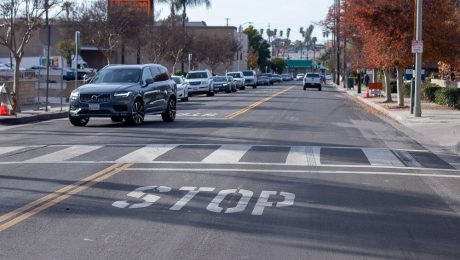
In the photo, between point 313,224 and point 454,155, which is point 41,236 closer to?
point 313,224

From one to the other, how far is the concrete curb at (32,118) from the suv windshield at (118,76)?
298 cm

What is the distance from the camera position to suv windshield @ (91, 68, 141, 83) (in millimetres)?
23547

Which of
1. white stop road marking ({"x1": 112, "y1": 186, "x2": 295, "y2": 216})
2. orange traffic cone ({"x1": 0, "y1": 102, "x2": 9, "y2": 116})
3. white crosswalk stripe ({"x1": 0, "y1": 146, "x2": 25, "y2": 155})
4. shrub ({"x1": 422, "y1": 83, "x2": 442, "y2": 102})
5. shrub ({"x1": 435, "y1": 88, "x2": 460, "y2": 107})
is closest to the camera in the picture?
white stop road marking ({"x1": 112, "y1": 186, "x2": 295, "y2": 216})

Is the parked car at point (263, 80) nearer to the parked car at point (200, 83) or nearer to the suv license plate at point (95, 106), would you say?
the parked car at point (200, 83)

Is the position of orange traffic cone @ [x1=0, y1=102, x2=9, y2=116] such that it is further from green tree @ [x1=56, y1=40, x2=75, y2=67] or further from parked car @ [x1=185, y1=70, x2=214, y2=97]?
green tree @ [x1=56, y1=40, x2=75, y2=67]

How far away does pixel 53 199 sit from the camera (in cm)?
1041

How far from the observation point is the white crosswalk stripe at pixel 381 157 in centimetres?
1475

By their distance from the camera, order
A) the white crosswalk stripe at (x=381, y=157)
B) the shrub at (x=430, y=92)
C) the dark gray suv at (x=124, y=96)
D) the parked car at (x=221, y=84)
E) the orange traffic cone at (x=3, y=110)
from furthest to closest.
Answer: the parked car at (x=221, y=84) < the shrub at (x=430, y=92) < the orange traffic cone at (x=3, y=110) < the dark gray suv at (x=124, y=96) < the white crosswalk stripe at (x=381, y=157)

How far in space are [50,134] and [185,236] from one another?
503 inches

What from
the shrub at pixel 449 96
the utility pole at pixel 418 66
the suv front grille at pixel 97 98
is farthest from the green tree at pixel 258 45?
the suv front grille at pixel 97 98

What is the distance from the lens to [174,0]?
229 ft

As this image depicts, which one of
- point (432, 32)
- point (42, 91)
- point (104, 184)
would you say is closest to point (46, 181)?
point (104, 184)

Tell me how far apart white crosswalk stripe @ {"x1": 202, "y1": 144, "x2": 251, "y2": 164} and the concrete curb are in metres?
9.90

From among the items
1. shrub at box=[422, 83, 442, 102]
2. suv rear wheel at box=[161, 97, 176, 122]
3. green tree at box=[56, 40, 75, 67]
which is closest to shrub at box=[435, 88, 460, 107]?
shrub at box=[422, 83, 442, 102]
